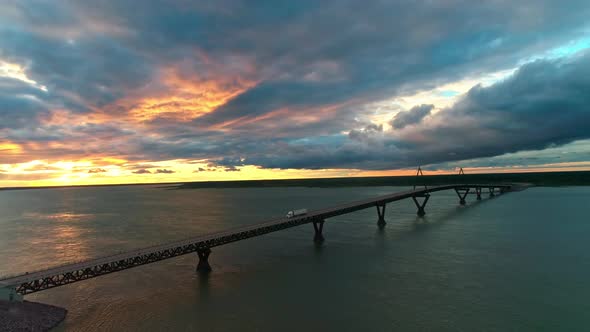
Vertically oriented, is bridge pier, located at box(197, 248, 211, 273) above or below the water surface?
above

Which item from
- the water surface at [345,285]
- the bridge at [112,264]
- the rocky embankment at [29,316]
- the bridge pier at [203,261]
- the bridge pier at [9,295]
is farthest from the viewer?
the bridge pier at [203,261]

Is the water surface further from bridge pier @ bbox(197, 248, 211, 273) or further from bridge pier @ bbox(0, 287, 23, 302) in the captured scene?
bridge pier @ bbox(0, 287, 23, 302)

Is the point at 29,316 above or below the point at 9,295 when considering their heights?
below

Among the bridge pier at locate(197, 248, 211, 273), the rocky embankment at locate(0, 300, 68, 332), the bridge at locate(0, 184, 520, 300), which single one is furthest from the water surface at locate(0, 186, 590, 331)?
the bridge at locate(0, 184, 520, 300)

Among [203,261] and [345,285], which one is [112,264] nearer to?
[203,261]

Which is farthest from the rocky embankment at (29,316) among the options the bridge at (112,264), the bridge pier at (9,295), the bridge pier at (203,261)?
the bridge pier at (203,261)

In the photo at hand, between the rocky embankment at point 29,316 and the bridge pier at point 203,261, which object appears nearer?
the rocky embankment at point 29,316

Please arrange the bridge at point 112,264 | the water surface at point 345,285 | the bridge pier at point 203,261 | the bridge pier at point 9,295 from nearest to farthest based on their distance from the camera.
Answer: the bridge pier at point 9,295, the water surface at point 345,285, the bridge at point 112,264, the bridge pier at point 203,261

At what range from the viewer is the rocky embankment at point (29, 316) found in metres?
23.7

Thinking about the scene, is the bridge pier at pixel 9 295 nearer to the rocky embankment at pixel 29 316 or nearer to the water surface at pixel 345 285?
the rocky embankment at pixel 29 316

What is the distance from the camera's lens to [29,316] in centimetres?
2600

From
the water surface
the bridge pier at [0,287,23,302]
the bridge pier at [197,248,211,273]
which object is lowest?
the water surface

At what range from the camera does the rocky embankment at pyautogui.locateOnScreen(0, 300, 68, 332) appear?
23652mm

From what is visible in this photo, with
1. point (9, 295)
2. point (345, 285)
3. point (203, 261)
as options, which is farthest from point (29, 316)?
point (345, 285)
